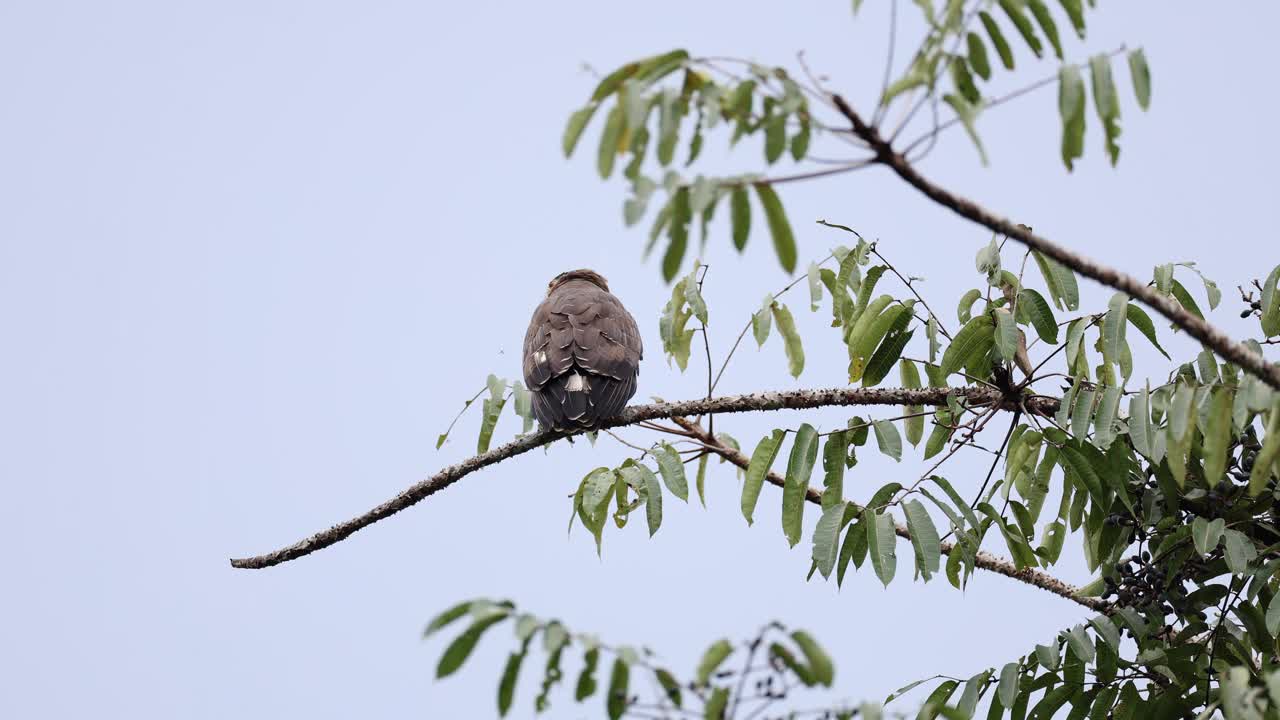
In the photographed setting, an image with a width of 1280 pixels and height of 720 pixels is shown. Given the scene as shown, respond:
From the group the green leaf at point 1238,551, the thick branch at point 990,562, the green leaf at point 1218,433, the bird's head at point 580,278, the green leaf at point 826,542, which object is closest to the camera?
the green leaf at point 1218,433

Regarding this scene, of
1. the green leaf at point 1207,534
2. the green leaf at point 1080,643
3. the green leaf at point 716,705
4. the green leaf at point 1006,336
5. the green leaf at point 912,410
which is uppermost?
the green leaf at point 912,410

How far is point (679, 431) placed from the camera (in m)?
5.30

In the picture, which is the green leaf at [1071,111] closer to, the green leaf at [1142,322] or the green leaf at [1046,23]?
the green leaf at [1046,23]

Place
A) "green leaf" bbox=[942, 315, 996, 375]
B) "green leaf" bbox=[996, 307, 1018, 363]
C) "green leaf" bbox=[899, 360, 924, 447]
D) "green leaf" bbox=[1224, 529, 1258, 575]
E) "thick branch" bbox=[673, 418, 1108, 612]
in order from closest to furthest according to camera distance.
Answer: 1. "green leaf" bbox=[1224, 529, 1258, 575]
2. "green leaf" bbox=[996, 307, 1018, 363]
3. "green leaf" bbox=[942, 315, 996, 375]
4. "thick branch" bbox=[673, 418, 1108, 612]
5. "green leaf" bbox=[899, 360, 924, 447]

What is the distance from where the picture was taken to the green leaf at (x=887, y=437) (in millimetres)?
4379

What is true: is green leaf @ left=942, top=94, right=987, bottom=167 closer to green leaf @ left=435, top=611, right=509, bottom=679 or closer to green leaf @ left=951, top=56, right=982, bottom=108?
green leaf @ left=951, top=56, right=982, bottom=108

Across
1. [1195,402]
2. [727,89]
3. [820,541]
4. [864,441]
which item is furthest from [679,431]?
[727,89]

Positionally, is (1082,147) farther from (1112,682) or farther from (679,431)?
(679,431)

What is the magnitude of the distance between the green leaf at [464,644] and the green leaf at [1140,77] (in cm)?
174

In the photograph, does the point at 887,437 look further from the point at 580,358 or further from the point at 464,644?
the point at 580,358

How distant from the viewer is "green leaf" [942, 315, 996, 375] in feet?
14.8

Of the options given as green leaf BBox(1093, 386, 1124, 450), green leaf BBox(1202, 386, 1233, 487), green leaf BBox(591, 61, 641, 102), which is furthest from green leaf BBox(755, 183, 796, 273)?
green leaf BBox(1093, 386, 1124, 450)

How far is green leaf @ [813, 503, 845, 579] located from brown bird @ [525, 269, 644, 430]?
2.32 metres

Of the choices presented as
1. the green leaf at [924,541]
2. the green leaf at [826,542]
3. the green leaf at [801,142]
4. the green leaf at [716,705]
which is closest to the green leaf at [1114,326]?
the green leaf at [924,541]
